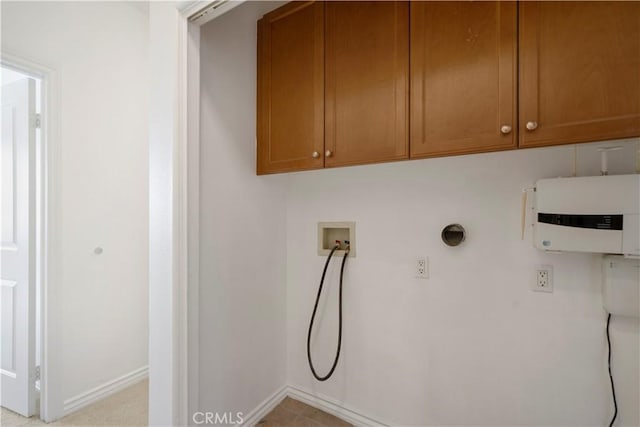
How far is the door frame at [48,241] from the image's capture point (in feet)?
6.27

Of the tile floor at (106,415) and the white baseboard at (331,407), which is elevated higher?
the white baseboard at (331,407)

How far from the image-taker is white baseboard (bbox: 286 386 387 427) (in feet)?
5.91

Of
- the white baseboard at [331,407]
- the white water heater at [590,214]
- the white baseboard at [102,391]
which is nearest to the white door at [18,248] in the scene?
the white baseboard at [102,391]

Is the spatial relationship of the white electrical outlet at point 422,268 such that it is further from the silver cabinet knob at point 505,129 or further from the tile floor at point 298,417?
the tile floor at point 298,417

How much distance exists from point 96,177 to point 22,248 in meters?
0.63

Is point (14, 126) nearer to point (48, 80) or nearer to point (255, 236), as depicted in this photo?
point (48, 80)

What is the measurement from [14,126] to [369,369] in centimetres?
278

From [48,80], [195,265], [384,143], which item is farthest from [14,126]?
[384,143]

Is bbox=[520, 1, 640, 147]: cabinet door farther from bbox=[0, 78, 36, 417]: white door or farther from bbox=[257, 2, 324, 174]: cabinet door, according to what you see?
bbox=[0, 78, 36, 417]: white door

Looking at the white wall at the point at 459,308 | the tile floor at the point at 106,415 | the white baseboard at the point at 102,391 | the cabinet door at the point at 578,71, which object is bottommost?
the tile floor at the point at 106,415

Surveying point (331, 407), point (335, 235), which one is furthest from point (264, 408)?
point (335, 235)

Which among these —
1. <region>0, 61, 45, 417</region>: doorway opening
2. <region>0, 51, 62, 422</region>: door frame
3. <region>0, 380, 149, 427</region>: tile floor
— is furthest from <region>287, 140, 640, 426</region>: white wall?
<region>0, 61, 45, 417</region>: doorway opening

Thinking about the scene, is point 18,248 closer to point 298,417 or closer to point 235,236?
point 235,236

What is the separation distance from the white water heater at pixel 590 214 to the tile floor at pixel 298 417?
1518mm
